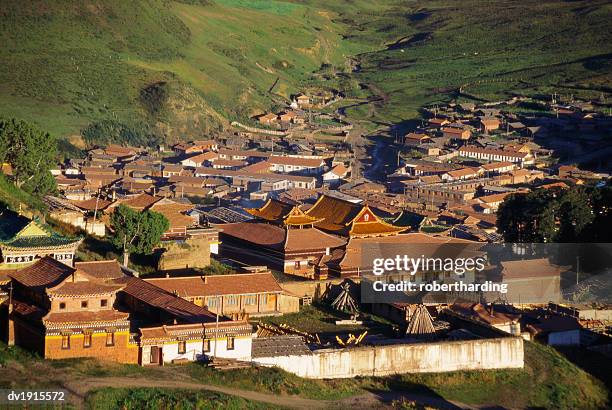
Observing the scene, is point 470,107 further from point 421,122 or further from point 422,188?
point 422,188

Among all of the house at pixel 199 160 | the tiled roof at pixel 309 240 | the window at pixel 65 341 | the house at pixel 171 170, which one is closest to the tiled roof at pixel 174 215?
the tiled roof at pixel 309 240

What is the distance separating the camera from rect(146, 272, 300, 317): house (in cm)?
4631

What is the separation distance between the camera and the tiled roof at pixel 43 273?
1572 inches

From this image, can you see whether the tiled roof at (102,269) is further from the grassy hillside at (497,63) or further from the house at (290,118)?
the grassy hillside at (497,63)

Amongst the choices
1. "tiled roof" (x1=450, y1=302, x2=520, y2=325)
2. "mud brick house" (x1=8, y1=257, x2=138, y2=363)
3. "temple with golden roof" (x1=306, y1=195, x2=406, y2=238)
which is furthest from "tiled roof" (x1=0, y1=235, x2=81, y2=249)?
"temple with golden roof" (x1=306, y1=195, x2=406, y2=238)

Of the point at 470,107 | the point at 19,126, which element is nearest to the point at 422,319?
the point at 19,126

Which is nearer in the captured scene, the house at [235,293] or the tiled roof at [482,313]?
the house at [235,293]

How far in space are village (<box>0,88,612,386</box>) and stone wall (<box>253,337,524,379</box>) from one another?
43mm

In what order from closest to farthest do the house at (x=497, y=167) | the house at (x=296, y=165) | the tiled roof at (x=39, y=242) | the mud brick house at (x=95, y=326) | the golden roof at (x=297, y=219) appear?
the mud brick house at (x=95, y=326), the tiled roof at (x=39, y=242), the golden roof at (x=297, y=219), the house at (x=497, y=167), the house at (x=296, y=165)

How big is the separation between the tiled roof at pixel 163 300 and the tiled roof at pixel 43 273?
232cm

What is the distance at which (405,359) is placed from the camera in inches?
1666

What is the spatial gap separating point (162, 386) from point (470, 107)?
98.3 m

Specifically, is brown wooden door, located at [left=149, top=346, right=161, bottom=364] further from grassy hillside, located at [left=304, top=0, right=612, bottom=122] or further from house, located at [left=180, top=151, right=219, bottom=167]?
grassy hillside, located at [left=304, top=0, right=612, bottom=122]

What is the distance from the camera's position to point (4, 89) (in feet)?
384
